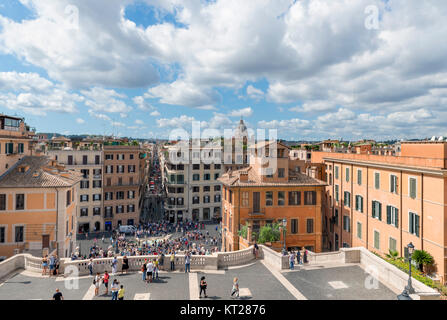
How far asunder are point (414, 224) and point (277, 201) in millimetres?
13976

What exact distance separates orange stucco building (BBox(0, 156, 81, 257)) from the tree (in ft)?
106

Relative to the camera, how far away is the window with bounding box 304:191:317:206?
37938 millimetres

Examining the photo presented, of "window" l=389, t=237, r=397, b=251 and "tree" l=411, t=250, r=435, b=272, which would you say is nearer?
"tree" l=411, t=250, r=435, b=272

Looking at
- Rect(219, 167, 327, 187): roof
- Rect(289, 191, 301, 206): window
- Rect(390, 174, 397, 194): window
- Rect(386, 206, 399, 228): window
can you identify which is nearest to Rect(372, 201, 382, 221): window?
Rect(386, 206, 399, 228): window

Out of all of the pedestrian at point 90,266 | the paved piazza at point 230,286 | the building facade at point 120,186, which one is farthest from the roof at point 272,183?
the building facade at point 120,186

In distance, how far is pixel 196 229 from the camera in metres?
62.8

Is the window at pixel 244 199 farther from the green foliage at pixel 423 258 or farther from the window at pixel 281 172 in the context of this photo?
the green foliage at pixel 423 258

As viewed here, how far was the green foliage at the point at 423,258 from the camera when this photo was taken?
25.8 metres

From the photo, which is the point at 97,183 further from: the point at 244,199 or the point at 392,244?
the point at 392,244

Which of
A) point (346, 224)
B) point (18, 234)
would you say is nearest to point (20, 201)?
point (18, 234)

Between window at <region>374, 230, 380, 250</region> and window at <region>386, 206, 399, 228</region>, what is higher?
window at <region>386, 206, 399, 228</region>

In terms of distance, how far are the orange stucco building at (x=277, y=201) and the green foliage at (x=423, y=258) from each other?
12712 mm

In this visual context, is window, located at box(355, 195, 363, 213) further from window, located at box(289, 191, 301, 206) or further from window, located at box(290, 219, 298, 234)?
window, located at box(290, 219, 298, 234)

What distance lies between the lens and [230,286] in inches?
711
